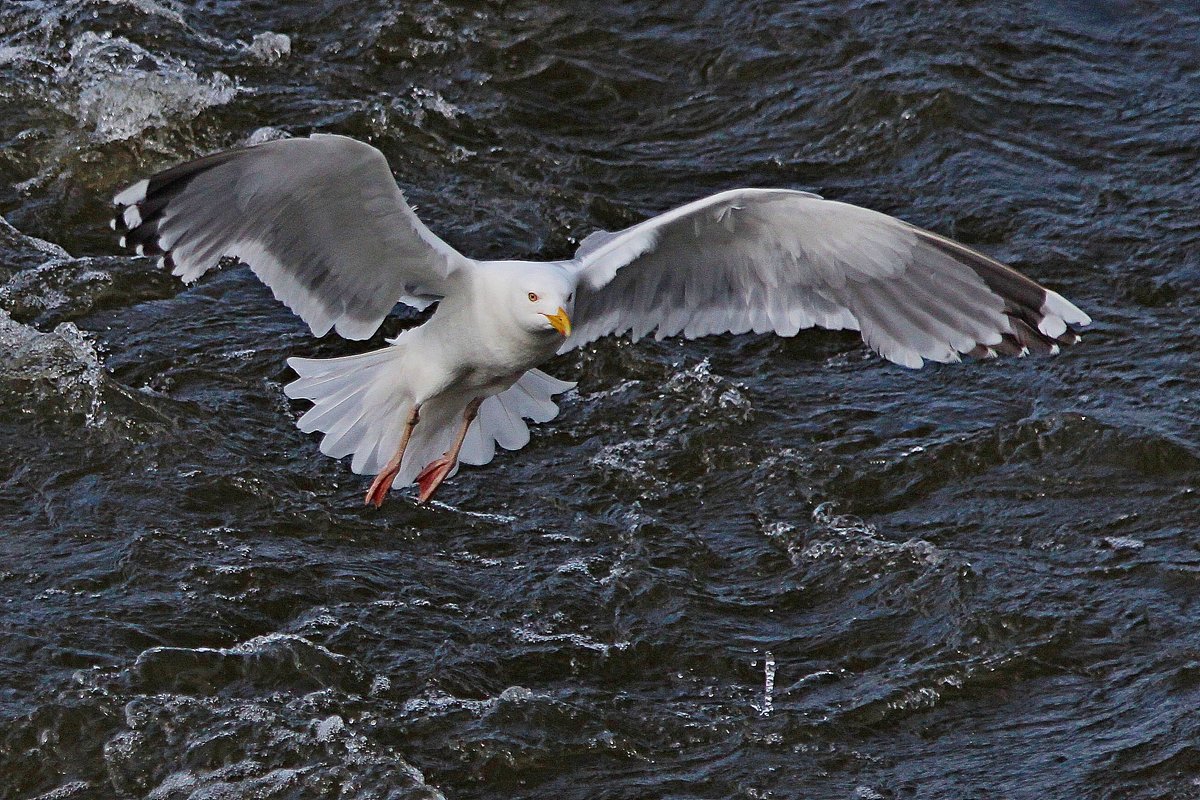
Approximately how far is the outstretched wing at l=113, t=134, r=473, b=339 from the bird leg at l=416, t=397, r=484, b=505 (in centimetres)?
55

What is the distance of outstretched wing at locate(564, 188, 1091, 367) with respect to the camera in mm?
5945

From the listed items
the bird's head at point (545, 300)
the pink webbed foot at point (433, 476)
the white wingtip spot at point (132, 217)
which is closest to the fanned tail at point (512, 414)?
the pink webbed foot at point (433, 476)

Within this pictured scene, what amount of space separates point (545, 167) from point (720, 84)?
1.24 meters

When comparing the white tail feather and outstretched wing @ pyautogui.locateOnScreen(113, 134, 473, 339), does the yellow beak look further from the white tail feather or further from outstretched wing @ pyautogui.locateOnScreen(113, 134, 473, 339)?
the white tail feather

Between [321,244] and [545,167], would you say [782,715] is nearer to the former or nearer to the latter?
[321,244]

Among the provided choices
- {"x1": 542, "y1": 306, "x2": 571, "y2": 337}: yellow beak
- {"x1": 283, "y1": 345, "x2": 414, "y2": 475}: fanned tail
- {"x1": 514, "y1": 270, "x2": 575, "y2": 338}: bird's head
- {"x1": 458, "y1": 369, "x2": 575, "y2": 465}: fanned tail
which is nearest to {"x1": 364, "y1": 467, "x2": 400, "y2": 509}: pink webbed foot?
{"x1": 283, "y1": 345, "x2": 414, "y2": 475}: fanned tail

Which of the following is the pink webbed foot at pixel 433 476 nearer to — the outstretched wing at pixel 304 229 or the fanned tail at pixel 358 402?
the fanned tail at pixel 358 402

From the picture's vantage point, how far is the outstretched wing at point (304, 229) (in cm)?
555

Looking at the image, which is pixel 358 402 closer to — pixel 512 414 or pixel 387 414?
pixel 387 414

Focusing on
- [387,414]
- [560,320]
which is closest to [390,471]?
[387,414]

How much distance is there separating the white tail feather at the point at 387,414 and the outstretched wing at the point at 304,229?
1.02 feet

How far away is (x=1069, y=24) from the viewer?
30.9ft

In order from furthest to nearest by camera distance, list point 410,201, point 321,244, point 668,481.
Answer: point 410,201, point 668,481, point 321,244

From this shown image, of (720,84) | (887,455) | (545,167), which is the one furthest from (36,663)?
(720,84)
